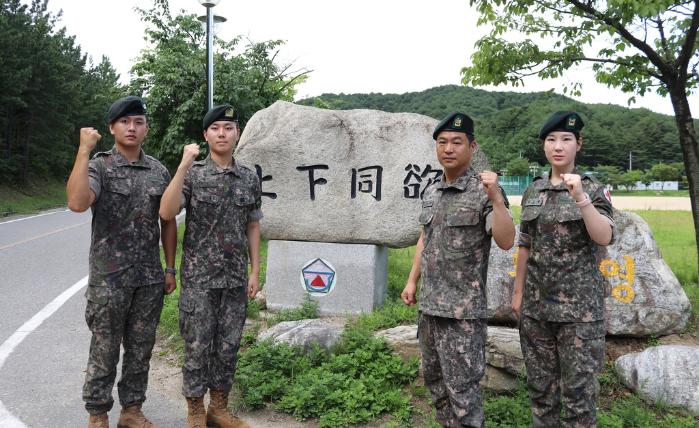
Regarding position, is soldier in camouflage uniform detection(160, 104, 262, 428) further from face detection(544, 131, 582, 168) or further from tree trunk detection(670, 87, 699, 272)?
tree trunk detection(670, 87, 699, 272)

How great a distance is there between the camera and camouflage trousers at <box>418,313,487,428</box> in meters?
2.64

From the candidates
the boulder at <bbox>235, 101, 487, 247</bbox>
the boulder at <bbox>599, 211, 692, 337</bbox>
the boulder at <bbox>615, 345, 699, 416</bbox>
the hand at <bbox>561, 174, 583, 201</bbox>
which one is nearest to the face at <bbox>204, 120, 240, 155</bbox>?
the hand at <bbox>561, 174, 583, 201</bbox>

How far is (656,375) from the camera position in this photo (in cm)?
370

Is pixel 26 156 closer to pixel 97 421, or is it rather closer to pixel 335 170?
pixel 335 170

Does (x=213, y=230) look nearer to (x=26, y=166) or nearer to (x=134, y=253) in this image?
(x=134, y=253)

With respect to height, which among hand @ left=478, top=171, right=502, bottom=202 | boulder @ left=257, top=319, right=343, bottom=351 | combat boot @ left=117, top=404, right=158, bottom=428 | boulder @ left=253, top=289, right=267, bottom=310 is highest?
hand @ left=478, top=171, right=502, bottom=202

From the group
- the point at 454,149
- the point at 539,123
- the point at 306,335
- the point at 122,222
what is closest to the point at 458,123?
the point at 454,149

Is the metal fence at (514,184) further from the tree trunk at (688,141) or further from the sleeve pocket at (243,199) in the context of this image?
the sleeve pocket at (243,199)

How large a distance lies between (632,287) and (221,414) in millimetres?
3337

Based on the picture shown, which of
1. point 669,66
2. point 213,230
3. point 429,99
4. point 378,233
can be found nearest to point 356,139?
→ point 378,233

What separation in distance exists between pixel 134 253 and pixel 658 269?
4.04 m

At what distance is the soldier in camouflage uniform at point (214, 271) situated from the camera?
10.5 feet

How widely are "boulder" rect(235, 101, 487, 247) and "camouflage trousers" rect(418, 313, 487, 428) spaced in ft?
8.81

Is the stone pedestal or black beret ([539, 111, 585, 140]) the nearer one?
black beret ([539, 111, 585, 140])
